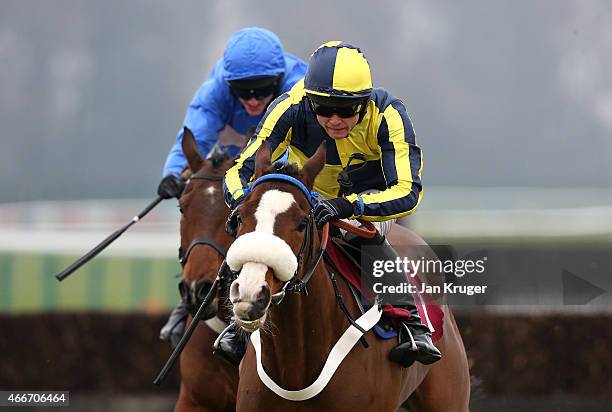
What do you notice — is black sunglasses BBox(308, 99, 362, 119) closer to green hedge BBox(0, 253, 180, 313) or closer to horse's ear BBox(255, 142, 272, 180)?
horse's ear BBox(255, 142, 272, 180)

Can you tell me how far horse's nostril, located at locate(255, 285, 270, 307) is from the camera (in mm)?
3516

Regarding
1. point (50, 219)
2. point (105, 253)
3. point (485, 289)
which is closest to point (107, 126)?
point (50, 219)

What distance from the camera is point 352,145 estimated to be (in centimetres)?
467

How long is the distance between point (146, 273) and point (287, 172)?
817 cm

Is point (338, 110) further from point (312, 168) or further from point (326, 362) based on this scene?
point (326, 362)

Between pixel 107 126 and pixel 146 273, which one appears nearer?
pixel 146 273

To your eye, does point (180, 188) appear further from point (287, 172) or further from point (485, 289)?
point (287, 172)

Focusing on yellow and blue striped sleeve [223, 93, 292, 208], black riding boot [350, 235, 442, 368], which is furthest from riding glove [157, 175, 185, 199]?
black riding boot [350, 235, 442, 368]

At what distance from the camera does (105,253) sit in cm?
1217

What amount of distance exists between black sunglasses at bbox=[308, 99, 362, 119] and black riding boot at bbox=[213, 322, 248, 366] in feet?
2.93

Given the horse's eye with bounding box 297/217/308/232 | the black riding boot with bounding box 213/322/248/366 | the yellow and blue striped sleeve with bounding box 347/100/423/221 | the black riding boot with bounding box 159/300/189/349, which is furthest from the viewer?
the black riding boot with bounding box 159/300/189/349

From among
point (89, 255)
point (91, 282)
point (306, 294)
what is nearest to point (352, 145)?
point (306, 294)

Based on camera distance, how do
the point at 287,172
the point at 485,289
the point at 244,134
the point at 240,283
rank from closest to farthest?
the point at 240,283 → the point at 287,172 → the point at 485,289 → the point at 244,134

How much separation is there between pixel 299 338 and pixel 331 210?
481 millimetres
